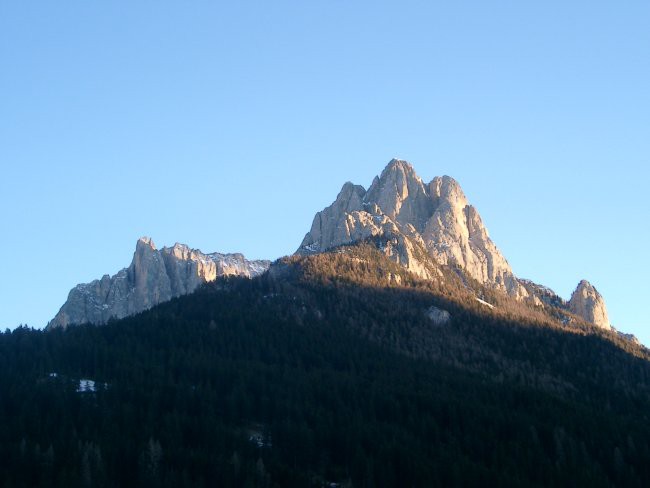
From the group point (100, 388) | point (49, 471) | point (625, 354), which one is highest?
point (625, 354)

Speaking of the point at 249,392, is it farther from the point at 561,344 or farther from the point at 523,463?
the point at 561,344

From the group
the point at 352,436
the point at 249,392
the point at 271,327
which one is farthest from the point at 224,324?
the point at 352,436

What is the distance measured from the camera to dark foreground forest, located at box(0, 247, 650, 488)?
386ft

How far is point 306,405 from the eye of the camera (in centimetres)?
13975

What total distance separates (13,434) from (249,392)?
3614cm

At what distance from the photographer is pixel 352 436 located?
13062 cm

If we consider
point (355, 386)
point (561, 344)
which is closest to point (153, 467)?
point (355, 386)

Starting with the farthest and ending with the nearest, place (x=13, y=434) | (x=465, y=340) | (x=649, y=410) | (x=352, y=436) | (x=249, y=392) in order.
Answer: (x=465, y=340) → (x=649, y=410) → (x=249, y=392) → (x=352, y=436) → (x=13, y=434)

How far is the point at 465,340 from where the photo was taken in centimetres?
19075

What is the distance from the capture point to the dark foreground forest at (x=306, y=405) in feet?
386

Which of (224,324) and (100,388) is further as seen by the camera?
(224,324)

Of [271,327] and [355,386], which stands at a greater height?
[271,327]

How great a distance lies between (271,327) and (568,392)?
173 feet

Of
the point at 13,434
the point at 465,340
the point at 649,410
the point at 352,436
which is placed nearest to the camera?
the point at 13,434
